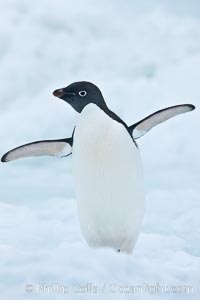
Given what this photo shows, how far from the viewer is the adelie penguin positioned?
2.13m

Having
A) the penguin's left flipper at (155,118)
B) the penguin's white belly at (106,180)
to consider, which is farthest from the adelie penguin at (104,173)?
the penguin's left flipper at (155,118)

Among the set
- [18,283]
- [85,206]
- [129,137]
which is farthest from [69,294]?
[129,137]

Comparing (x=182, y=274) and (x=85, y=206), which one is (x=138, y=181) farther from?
(x=182, y=274)

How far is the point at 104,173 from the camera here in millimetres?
2121

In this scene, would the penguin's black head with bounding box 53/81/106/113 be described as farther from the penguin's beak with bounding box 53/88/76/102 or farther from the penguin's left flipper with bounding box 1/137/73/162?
the penguin's left flipper with bounding box 1/137/73/162

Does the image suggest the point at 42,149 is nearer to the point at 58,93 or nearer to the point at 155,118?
the point at 58,93

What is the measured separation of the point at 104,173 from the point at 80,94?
282mm

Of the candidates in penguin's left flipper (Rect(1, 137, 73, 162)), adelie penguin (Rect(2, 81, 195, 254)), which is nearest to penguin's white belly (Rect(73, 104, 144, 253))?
adelie penguin (Rect(2, 81, 195, 254))

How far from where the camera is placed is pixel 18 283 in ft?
6.22

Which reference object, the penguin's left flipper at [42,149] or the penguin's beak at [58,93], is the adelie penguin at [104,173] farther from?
the penguin's left flipper at [42,149]

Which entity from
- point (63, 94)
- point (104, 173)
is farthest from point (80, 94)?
point (104, 173)

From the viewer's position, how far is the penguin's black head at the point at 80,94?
220cm

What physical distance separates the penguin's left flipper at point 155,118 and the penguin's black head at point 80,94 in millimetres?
202

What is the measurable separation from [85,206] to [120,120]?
31 centimetres
